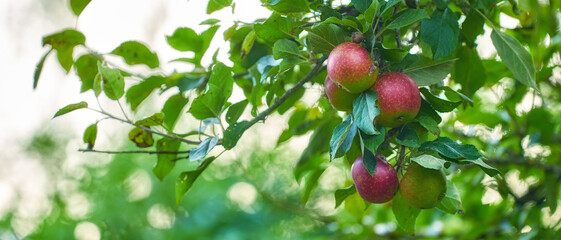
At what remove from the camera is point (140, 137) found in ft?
1.98

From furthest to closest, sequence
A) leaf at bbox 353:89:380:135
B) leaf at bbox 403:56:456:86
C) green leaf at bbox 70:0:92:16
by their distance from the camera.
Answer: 1. green leaf at bbox 70:0:92:16
2. leaf at bbox 403:56:456:86
3. leaf at bbox 353:89:380:135

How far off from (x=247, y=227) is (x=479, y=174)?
5.84ft

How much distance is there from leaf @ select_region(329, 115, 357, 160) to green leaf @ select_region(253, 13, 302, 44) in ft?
0.43

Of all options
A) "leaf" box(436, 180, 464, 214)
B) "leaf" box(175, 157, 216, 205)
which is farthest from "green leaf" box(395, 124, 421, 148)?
"leaf" box(175, 157, 216, 205)

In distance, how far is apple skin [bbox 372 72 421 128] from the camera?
40 centimetres

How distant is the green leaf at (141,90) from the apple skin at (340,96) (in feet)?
0.94

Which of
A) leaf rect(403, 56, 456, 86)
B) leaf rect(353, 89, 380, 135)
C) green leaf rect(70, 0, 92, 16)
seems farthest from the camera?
green leaf rect(70, 0, 92, 16)

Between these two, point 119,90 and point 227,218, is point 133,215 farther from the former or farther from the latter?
point 119,90

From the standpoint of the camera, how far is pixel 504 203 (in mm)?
908

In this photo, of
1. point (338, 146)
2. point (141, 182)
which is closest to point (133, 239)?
point (141, 182)

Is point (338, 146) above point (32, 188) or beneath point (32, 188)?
above

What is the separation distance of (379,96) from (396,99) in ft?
0.07

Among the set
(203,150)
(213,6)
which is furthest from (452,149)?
(213,6)

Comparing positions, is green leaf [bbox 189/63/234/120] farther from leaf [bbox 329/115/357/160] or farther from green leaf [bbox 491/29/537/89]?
→ green leaf [bbox 491/29/537/89]
